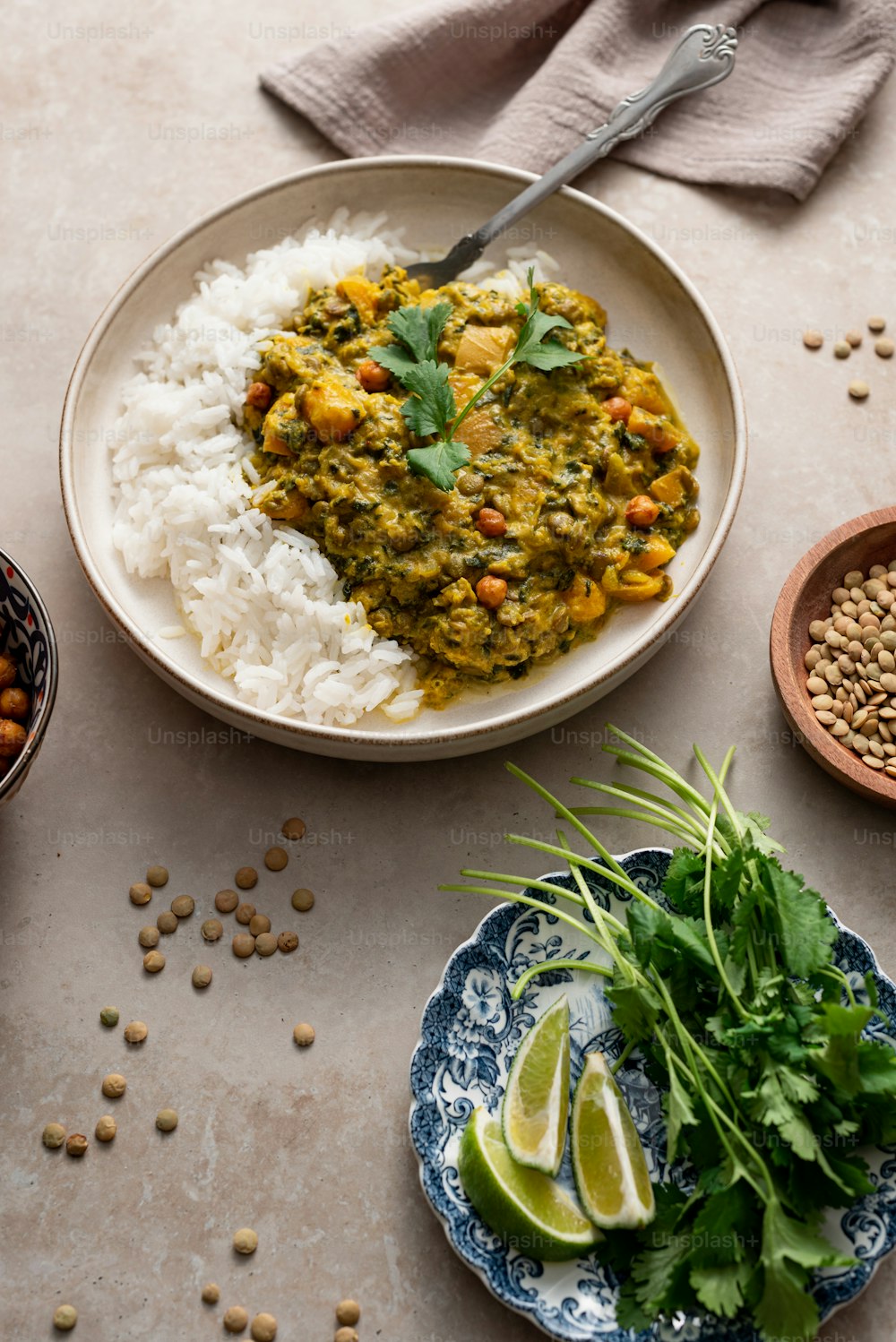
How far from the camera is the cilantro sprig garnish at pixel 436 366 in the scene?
143 inches

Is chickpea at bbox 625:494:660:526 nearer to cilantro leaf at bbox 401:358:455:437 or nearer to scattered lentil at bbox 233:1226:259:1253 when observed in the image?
cilantro leaf at bbox 401:358:455:437

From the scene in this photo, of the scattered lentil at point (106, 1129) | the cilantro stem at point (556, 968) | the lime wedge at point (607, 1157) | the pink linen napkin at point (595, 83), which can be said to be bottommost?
the scattered lentil at point (106, 1129)

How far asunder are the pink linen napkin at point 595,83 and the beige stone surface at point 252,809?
12cm

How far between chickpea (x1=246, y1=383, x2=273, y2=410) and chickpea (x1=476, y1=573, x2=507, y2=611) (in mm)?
924

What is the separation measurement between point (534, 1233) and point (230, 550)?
2.11 meters

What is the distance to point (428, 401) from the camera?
3668 mm

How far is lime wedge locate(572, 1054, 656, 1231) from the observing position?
3.16 m

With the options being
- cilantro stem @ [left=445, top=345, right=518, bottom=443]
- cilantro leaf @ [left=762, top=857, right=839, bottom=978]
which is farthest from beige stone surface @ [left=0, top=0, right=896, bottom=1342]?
cilantro stem @ [left=445, top=345, right=518, bottom=443]

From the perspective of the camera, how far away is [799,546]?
425 cm

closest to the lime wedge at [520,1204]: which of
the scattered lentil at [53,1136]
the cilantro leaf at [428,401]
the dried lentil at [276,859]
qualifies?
the dried lentil at [276,859]

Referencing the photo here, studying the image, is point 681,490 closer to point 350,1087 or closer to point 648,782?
point 648,782

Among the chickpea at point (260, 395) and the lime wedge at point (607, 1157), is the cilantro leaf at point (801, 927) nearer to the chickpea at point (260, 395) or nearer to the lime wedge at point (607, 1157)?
the lime wedge at point (607, 1157)

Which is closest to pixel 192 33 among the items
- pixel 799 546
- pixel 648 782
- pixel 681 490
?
pixel 681 490

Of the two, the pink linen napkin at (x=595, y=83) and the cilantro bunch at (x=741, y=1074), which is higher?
the pink linen napkin at (x=595, y=83)
